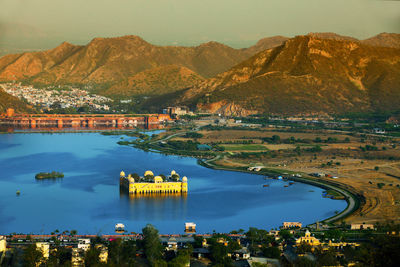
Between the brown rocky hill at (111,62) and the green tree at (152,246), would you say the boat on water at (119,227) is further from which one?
the brown rocky hill at (111,62)

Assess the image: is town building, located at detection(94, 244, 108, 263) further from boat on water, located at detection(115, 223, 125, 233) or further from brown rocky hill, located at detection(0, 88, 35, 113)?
brown rocky hill, located at detection(0, 88, 35, 113)

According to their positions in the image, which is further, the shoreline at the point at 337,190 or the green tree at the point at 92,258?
the shoreline at the point at 337,190

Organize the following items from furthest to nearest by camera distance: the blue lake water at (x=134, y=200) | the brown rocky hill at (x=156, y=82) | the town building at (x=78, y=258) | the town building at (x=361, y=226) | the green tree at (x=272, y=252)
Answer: the brown rocky hill at (x=156, y=82) < the blue lake water at (x=134, y=200) < the town building at (x=361, y=226) < the green tree at (x=272, y=252) < the town building at (x=78, y=258)

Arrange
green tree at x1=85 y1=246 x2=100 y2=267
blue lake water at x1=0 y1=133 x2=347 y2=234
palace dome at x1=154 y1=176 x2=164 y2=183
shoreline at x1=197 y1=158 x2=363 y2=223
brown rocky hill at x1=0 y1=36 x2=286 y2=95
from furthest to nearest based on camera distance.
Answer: brown rocky hill at x1=0 y1=36 x2=286 y2=95
palace dome at x1=154 y1=176 x2=164 y2=183
shoreline at x1=197 y1=158 x2=363 y2=223
blue lake water at x1=0 y1=133 x2=347 y2=234
green tree at x1=85 y1=246 x2=100 y2=267

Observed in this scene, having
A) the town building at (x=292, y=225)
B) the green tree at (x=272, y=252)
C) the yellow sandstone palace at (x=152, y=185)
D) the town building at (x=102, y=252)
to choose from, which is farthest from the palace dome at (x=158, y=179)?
the green tree at (x=272, y=252)

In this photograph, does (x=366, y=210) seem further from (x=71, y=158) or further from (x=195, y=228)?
(x=71, y=158)

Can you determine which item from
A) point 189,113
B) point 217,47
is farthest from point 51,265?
point 217,47

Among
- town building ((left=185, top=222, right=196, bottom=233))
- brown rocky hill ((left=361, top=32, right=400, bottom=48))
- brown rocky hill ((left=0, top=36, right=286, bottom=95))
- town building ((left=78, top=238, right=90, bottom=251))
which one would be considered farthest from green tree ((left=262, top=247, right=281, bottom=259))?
brown rocky hill ((left=0, top=36, right=286, bottom=95))

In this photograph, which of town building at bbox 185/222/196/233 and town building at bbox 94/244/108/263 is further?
town building at bbox 185/222/196/233
